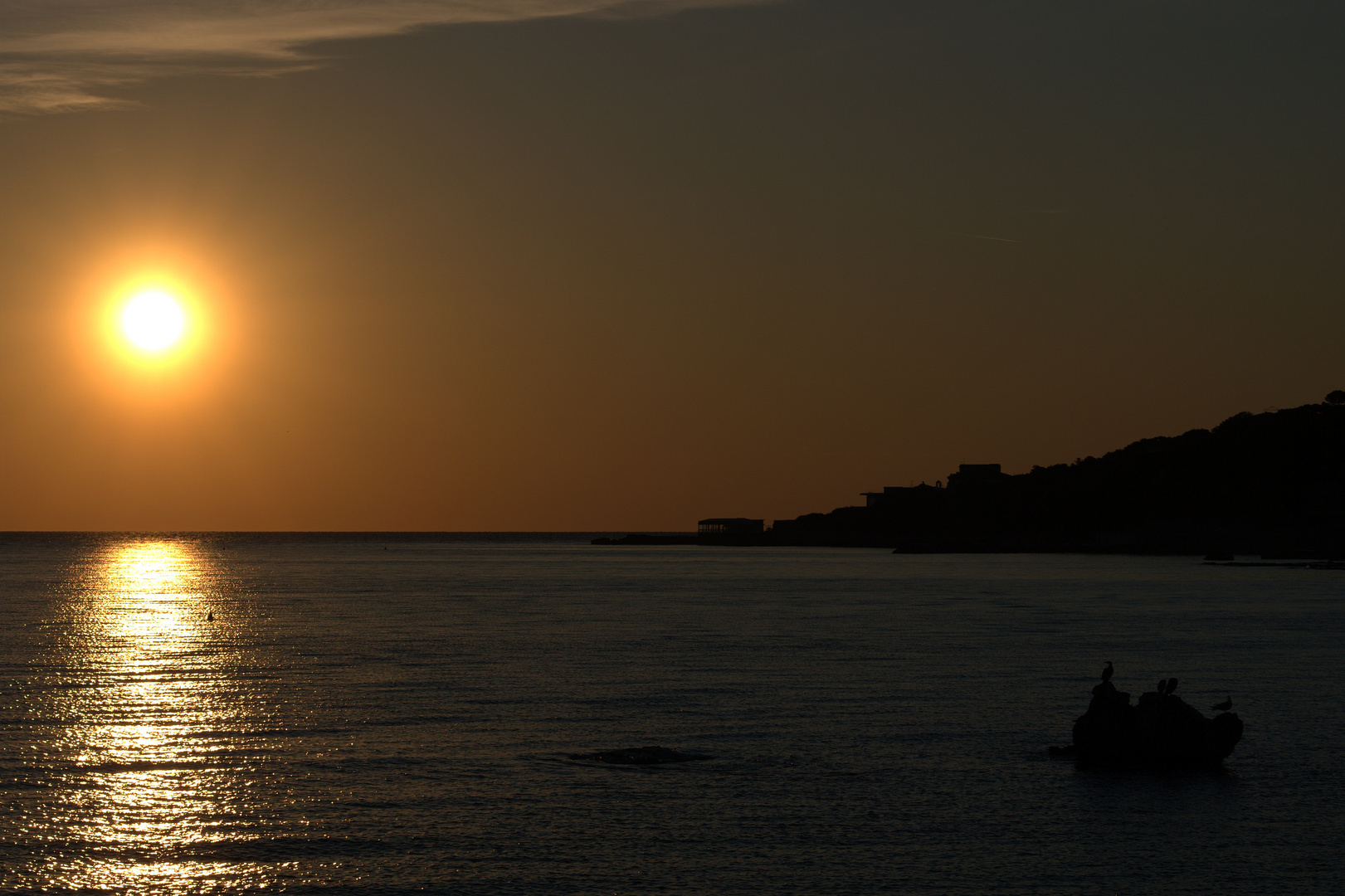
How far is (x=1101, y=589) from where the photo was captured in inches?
4958

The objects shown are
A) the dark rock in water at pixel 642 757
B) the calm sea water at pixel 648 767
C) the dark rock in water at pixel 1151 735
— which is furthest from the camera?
the dark rock in water at pixel 1151 735

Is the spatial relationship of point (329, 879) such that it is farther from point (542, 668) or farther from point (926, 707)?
point (542, 668)

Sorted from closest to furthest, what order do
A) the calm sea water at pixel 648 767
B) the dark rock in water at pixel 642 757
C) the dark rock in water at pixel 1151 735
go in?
the calm sea water at pixel 648 767 → the dark rock in water at pixel 642 757 → the dark rock in water at pixel 1151 735

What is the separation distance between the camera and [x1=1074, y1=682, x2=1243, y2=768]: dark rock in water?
34062mm

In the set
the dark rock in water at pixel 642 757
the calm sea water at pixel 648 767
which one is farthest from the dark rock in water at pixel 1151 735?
the dark rock in water at pixel 642 757

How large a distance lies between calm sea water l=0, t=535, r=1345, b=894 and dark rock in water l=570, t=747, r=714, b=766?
2.12 ft

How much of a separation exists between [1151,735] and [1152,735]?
2cm

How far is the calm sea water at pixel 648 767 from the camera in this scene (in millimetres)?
24609

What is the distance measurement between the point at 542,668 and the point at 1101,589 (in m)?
83.7

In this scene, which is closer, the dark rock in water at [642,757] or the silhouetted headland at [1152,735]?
the dark rock in water at [642,757]

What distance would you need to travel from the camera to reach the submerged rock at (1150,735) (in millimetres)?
34062

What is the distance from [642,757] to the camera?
110 feet

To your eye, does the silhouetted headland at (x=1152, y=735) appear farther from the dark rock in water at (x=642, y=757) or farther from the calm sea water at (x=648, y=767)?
the dark rock in water at (x=642, y=757)

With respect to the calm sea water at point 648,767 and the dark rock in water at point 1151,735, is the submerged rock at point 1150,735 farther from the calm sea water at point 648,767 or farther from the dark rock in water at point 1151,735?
the calm sea water at point 648,767
